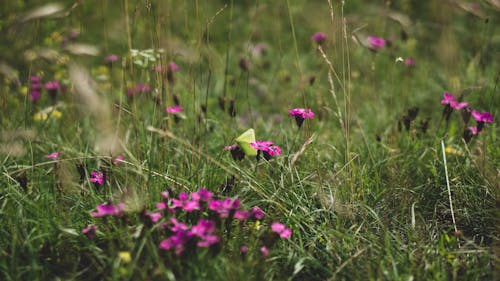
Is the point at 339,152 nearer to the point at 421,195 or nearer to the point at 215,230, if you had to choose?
the point at 421,195

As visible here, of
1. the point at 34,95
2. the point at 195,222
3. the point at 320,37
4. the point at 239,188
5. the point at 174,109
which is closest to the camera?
the point at 195,222

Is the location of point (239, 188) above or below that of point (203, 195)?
below

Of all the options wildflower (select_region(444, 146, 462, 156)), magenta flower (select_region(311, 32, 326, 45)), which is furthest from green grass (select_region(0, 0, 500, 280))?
magenta flower (select_region(311, 32, 326, 45))

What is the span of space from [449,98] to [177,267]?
1401mm

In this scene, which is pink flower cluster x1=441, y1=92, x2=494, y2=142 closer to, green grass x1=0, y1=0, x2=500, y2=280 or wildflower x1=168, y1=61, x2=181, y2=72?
green grass x1=0, y1=0, x2=500, y2=280

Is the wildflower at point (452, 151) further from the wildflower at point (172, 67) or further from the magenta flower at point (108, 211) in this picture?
the magenta flower at point (108, 211)

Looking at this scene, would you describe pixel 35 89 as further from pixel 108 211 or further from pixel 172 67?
pixel 108 211

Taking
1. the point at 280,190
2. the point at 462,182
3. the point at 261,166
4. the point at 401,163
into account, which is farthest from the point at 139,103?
the point at 462,182

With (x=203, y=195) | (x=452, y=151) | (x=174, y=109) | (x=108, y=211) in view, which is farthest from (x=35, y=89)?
(x=452, y=151)

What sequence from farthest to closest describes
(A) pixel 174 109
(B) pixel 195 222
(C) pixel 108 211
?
(A) pixel 174 109, (B) pixel 195 222, (C) pixel 108 211

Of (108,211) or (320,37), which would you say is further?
(320,37)

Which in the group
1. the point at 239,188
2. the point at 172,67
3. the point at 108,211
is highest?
the point at 172,67

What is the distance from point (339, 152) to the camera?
2367mm

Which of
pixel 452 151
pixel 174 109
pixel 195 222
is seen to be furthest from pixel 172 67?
pixel 452 151
